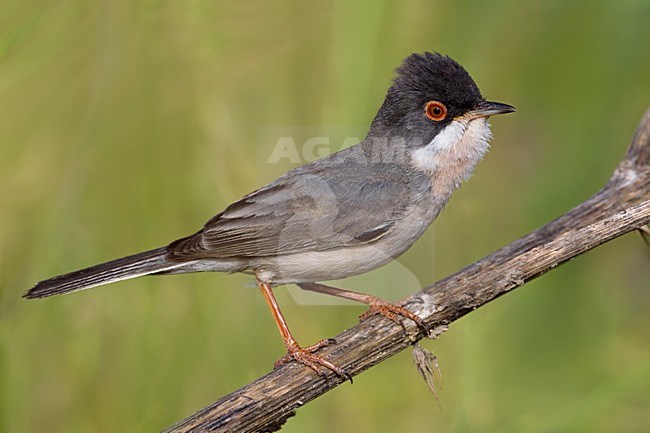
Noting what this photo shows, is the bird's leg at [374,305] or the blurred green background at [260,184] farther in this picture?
the blurred green background at [260,184]

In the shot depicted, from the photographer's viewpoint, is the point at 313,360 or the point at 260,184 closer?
the point at 313,360

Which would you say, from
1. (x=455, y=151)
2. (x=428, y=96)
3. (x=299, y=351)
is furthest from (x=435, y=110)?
(x=299, y=351)

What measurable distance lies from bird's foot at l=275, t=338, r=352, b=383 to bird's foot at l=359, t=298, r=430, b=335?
268 mm

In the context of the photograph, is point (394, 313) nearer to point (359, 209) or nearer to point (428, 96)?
point (359, 209)

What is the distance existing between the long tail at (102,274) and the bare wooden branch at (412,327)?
0.69 metres

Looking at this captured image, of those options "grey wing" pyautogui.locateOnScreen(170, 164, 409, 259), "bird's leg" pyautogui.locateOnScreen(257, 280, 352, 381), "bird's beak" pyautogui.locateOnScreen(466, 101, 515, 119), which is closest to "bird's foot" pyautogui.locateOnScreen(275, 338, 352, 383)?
"bird's leg" pyautogui.locateOnScreen(257, 280, 352, 381)

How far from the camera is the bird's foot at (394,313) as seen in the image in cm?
337

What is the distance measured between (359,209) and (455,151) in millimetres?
489

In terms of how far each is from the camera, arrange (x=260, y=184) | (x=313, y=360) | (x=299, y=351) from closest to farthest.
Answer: (x=313, y=360) < (x=299, y=351) < (x=260, y=184)

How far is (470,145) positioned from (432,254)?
850 mm

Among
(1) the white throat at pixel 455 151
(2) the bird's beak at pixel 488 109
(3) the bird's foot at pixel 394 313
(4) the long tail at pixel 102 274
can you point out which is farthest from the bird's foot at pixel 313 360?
(2) the bird's beak at pixel 488 109

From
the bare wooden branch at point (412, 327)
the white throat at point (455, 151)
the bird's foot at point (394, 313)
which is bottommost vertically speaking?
the bare wooden branch at point (412, 327)

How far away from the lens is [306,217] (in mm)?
3584

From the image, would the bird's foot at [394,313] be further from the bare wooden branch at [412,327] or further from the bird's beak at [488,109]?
the bird's beak at [488,109]
